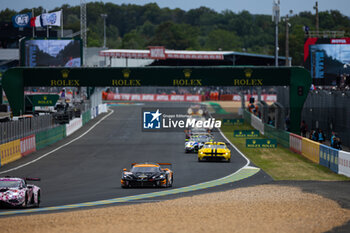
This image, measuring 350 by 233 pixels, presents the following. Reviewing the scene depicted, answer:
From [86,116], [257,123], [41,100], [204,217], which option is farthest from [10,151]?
[86,116]

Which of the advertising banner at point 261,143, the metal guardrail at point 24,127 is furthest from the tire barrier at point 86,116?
the advertising banner at point 261,143

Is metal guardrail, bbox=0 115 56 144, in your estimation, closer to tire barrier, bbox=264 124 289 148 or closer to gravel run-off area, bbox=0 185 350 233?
gravel run-off area, bbox=0 185 350 233

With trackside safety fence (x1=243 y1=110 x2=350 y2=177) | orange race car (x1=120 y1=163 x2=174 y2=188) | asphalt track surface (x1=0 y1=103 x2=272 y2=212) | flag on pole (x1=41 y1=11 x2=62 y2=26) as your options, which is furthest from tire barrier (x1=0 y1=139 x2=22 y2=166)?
flag on pole (x1=41 y1=11 x2=62 y2=26)

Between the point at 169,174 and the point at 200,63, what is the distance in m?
101

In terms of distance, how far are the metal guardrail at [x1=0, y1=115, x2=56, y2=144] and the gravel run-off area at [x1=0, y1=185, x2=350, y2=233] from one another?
650 inches

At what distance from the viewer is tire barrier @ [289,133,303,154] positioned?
41.3 meters

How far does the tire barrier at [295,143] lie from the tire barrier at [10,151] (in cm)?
1697

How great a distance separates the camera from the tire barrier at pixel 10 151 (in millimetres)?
35562

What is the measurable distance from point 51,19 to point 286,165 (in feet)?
156

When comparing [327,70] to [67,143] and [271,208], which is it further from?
[271,208]

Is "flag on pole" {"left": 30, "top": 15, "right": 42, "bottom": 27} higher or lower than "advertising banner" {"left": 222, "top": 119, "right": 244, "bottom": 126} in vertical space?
higher

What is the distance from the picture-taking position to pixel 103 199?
22781 millimetres

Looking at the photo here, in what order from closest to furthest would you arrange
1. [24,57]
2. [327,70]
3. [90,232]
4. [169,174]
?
1. [90,232]
2. [169,174]
3. [327,70]
4. [24,57]

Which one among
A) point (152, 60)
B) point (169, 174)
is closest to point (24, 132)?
point (169, 174)
